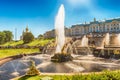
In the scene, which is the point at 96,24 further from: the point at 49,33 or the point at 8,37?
the point at 8,37

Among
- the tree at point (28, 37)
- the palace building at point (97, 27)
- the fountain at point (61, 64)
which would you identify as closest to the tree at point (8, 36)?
the palace building at point (97, 27)

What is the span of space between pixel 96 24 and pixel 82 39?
41.9 metres

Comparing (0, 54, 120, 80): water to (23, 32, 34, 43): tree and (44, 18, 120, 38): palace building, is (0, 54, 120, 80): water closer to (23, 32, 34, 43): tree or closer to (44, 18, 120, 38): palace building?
(23, 32, 34, 43): tree

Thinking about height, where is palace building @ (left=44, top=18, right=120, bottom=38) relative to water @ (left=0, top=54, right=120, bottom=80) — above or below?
above

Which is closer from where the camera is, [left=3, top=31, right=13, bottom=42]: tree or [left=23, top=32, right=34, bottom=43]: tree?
[left=23, top=32, right=34, bottom=43]: tree

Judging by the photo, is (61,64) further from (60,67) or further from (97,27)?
(97,27)

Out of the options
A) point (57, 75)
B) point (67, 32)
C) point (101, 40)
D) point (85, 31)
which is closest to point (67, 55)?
point (57, 75)

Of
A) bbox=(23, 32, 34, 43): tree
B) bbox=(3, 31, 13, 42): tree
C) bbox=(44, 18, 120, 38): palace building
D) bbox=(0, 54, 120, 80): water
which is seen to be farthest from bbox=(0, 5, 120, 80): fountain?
bbox=(3, 31, 13, 42): tree

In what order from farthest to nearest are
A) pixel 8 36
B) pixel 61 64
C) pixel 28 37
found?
pixel 8 36 < pixel 28 37 < pixel 61 64

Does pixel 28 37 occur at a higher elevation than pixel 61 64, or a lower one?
higher

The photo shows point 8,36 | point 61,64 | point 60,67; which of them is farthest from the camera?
point 8,36

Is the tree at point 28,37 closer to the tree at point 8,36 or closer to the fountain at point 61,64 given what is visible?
the fountain at point 61,64

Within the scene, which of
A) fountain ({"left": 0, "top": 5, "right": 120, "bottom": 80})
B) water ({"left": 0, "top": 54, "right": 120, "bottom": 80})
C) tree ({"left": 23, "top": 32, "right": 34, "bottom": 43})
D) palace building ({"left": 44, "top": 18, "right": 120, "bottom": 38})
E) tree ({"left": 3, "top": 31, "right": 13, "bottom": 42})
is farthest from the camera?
tree ({"left": 3, "top": 31, "right": 13, "bottom": 42})

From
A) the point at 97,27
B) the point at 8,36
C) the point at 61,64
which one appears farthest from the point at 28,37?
the point at 61,64
